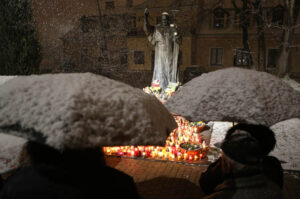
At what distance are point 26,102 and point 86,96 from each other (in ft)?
1.13

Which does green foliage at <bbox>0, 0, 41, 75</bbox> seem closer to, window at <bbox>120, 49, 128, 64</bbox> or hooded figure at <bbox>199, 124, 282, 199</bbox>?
window at <bbox>120, 49, 128, 64</bbox>

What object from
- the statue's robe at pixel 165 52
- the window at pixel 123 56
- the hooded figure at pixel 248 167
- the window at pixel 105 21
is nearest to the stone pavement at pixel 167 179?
the hooded figure at pixel 248 167

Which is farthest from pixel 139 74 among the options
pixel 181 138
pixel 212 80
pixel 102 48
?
pixel 212 80

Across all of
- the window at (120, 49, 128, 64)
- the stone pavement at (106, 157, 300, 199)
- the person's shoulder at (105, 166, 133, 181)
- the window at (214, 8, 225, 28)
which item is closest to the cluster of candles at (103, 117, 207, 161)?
the stone pavement at (106, 157, 300, 199)

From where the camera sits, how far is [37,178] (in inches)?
55.6

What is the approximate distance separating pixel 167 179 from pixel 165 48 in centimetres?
637

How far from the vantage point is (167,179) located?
4398mm

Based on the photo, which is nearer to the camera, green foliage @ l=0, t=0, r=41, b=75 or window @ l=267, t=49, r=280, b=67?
green foliage @ l=0, t=0, r=41, b=75

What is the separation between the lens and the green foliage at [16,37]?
8.66m

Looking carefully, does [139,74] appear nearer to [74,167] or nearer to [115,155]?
[115,155]

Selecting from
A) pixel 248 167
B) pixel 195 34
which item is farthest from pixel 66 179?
pixel 195 34

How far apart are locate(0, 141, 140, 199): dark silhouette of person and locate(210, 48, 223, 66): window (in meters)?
24.2

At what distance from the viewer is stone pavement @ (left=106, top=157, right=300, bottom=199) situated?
3.95 m

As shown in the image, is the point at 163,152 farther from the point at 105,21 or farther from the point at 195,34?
the point at 195,34
